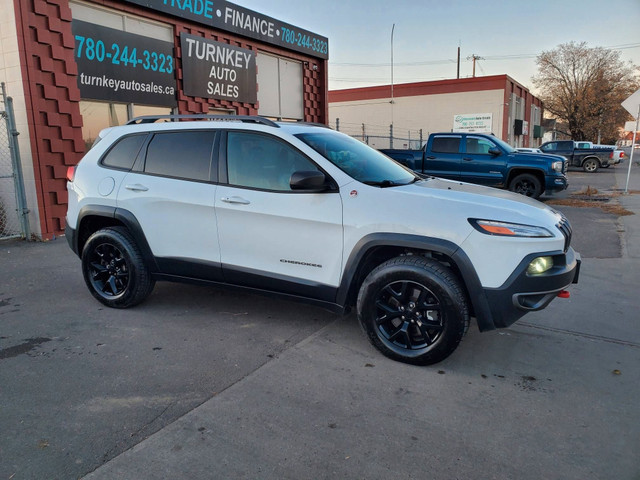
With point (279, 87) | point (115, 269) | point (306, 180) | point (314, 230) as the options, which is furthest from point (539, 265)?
point (279, 87)

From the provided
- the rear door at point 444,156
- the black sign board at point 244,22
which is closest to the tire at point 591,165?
the rear door at point 444,156

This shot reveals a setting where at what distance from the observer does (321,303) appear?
157 inches

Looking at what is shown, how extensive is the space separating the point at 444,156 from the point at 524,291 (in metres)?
10.5

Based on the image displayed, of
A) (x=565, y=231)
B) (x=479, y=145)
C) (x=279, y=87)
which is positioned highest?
(x=279, y=87)

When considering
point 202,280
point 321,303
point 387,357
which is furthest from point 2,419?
point 387,357

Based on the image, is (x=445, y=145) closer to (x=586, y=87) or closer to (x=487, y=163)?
(x=487, y=163)

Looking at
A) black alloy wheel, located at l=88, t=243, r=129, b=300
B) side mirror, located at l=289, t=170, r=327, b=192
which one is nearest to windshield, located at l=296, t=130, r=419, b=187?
side mirror, located at l=289, t=170, r=327, b=192

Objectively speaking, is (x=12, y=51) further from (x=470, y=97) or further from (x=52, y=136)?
(x=470, y=97)

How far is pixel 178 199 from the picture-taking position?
4.42 metres

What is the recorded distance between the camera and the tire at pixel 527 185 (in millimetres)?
12711

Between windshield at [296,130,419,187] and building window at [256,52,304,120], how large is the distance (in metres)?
9.70

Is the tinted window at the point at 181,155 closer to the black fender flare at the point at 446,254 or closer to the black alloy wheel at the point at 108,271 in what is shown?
the black alloy wheel at the point at 108,271

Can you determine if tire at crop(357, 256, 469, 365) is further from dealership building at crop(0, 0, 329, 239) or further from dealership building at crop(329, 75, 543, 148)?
dealership building at crop(329, 75, 543, 148)

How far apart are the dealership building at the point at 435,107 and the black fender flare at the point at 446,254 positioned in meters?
29.2
